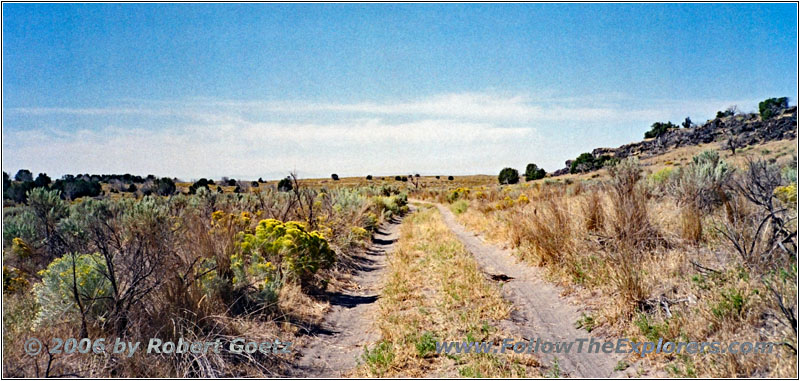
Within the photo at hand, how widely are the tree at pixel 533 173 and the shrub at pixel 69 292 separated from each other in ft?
197

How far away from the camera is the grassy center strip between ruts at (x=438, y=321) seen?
181 inches

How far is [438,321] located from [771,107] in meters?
67.9

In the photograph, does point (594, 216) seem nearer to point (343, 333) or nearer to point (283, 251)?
point (343, 333)

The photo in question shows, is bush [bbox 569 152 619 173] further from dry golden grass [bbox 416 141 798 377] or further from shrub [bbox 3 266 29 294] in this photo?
shrub [bbox 3 266 29 294]

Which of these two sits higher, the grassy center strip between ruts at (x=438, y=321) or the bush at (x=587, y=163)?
the bush at (x=587, y=163)

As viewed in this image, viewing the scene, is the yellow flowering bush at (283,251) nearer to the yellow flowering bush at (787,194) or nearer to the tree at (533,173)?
the yellow flowering bush at (787,194)

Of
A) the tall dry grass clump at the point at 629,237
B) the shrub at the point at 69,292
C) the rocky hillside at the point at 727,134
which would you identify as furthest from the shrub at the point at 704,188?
the rocky hillside at the point at 727,134

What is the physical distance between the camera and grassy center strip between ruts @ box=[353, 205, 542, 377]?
4.61 m

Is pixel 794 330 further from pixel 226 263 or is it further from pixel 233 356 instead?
pixel 226 263

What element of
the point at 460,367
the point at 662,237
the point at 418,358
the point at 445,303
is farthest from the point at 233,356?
the point at 662,237

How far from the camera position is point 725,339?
4.02 metres

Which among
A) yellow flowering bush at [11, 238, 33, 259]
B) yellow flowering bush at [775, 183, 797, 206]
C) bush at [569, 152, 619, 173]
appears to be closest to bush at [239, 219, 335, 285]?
yellow flowering bush at [11, 238, 33, 259]

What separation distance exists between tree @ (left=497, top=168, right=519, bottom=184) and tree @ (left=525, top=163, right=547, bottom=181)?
2.04 meters

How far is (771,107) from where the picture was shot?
181 ft
